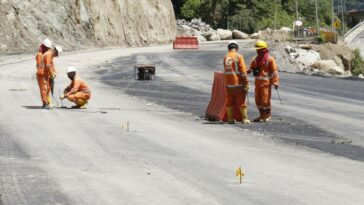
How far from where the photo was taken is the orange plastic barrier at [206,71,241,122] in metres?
16.7

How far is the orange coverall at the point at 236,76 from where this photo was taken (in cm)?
1594

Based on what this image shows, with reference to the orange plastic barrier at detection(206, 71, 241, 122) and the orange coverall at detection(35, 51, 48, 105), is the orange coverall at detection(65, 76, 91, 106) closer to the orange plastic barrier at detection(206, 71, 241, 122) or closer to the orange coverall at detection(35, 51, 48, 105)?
the orange coverall at detection(35, 51, 48, 105)

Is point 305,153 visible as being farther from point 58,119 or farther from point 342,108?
point 342,108

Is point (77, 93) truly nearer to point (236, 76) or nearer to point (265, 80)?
point (236, 76)

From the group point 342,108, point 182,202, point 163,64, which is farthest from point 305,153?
point 163,64

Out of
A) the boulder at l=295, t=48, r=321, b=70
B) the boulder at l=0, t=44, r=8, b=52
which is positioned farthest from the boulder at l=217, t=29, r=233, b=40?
the boulder at l=0, t=44, r=8, b=52

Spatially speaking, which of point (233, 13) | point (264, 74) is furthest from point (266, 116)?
point (233, 13)

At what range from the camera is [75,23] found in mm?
57594

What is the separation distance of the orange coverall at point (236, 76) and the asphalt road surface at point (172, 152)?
751 millimetres

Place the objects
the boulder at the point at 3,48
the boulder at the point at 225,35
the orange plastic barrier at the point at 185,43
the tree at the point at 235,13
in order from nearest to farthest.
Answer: the boulder at the point at 3,48
the orange plastic barrier at the point at 185,43
the boulder at the point at 225,35
the tree at the point at 235,13

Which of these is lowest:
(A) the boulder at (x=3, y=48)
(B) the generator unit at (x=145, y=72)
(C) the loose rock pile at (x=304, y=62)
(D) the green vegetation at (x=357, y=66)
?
(D) the green vegetation at (x=357, y=66)

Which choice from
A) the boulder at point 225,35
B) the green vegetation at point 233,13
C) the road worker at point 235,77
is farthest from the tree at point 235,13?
the road worker at point 235,77

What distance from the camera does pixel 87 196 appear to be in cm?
830

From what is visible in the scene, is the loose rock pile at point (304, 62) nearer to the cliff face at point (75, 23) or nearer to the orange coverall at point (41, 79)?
the cliff face at point (75, 23)
